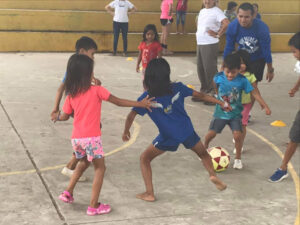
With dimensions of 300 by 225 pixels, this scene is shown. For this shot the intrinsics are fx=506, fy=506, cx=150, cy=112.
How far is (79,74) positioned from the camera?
4738mm

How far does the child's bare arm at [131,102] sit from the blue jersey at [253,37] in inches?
123

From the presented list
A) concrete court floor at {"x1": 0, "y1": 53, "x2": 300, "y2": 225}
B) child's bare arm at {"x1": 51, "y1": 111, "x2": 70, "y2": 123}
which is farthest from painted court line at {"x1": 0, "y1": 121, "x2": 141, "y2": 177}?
child's bare arm at {"x1": 51, "y1": 111, "x2": 70, "y2": 123}

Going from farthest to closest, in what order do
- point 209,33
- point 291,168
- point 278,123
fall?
point 209,33
point 278,123
point 291,168

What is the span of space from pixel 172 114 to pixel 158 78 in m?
0.40

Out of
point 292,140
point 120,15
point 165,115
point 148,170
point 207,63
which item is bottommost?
point 148,170

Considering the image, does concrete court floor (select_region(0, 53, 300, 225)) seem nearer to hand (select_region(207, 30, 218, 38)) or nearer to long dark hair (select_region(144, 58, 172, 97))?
long dark hair (select_region(144, 58, 172, 97))

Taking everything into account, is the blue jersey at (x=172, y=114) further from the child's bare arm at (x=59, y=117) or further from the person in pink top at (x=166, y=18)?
the person in pink top at (x=166, y=18)

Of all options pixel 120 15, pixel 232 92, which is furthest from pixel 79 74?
pixel 120 15

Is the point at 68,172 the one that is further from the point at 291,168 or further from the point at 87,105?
the point at 291,168

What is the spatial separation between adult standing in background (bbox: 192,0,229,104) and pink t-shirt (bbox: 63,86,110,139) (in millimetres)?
5063

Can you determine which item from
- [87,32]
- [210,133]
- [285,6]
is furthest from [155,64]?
[285,6]

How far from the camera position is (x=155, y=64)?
4883mm

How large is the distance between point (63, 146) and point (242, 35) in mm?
3094

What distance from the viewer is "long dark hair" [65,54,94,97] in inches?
186
